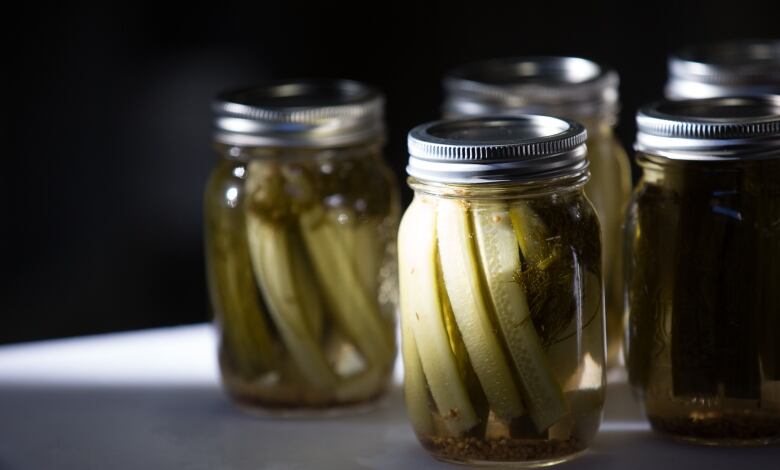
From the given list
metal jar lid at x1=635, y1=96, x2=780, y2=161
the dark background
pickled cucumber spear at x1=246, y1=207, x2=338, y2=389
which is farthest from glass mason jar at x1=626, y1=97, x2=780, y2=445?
the dark background

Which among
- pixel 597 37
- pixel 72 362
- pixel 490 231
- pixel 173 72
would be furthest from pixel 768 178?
pixel 173 72

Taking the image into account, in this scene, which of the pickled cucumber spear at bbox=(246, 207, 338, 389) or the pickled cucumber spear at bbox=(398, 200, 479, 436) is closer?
the pickled cucumber spear at bbox=(398, 200, 479, 436)

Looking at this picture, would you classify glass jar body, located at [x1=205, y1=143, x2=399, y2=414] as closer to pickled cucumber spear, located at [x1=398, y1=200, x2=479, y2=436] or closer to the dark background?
pickled cucumber spear, located at [x1=398, y1=200, x2=479, y2=436]

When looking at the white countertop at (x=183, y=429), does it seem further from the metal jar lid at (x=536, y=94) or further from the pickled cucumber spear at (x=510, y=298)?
the metal jar lid at (x=536, y=94)

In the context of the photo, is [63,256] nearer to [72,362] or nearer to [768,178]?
[72,362]

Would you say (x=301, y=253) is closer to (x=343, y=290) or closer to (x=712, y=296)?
(x=343, y=290)

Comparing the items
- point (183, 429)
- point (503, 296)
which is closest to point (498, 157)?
point (503, 296)

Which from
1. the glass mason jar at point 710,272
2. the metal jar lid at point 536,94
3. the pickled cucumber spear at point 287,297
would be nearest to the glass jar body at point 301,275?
the pickled cucumber spear at point 287,297
